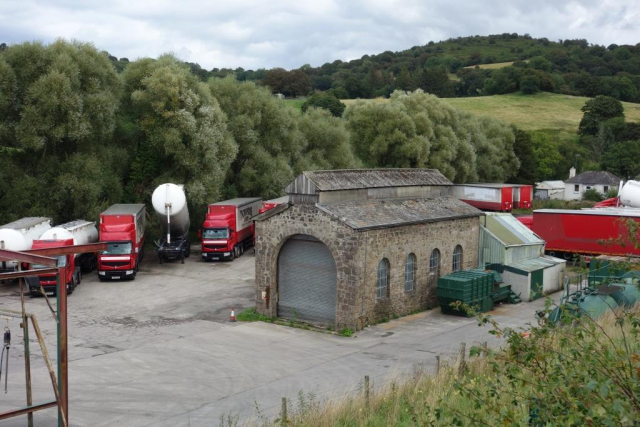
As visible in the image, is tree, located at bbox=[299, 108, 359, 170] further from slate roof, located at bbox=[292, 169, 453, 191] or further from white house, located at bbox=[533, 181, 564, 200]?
white house, located at bbox=[533, 181, 564, 200]

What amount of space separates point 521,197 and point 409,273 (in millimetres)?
40371

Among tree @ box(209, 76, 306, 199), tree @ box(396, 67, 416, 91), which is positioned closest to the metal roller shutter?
tree @ box(209, 76, 306, 199)

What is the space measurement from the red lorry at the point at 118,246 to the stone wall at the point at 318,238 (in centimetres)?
912

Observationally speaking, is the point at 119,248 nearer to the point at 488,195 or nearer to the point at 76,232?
the point at 76,232

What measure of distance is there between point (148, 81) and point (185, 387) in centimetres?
2719

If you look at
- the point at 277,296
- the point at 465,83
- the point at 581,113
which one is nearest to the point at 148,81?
the point at 277,296

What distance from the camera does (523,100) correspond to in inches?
4948

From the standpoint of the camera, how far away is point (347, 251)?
2292 centimetres

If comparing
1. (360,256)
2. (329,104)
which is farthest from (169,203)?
(329,104)

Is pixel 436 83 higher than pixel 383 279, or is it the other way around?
pixel 436 83

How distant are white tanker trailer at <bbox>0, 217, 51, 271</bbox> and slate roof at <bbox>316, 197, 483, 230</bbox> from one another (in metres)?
14.1

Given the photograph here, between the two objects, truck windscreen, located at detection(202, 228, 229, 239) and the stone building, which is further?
truck windscreen, located at detection(202, 228, 229, 239)

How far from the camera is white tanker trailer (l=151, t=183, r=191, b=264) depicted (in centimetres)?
3409

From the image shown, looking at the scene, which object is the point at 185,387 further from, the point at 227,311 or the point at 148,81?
the point at 148,81
